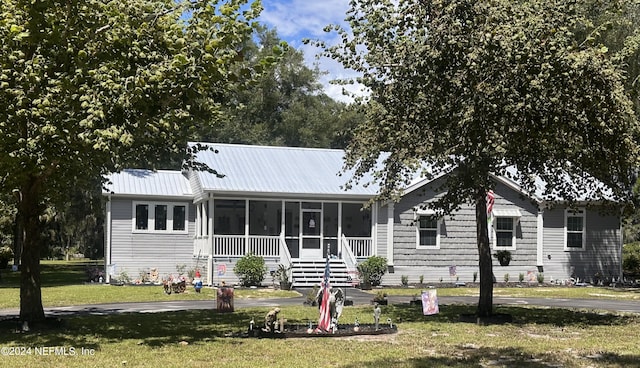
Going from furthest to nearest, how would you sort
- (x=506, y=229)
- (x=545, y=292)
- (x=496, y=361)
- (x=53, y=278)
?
(x=53, y=278) < (x=506, y=229) < (x=545, y=292) < (x=496, y=361)

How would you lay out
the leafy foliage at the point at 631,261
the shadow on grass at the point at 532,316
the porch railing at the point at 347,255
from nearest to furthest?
the shadow on grass at the point at 532,316 < the porch railing at the point at 347,255 < the leafy foliage at the point at 631,261

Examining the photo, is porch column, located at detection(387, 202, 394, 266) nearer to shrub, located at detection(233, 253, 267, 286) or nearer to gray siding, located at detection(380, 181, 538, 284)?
gray siding, located at detection(380, 181, 538, 284)

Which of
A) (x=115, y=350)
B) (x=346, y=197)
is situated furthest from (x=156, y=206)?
(x=115, y=350)

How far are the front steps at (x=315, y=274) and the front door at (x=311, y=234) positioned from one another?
3.37 feet

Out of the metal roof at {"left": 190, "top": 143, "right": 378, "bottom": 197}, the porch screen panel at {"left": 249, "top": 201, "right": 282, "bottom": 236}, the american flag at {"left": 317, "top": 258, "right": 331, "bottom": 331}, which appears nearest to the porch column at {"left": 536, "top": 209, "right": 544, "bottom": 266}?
the metal roof at {"left": 190, "top": 143, "right": 378, "bottom": 197}

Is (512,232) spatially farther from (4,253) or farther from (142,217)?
(4,253)

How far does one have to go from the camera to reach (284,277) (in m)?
26.4

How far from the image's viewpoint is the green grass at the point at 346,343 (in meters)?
10.9

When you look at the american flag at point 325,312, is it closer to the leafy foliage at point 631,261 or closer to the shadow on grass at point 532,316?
the shadow on grass at point 532,316

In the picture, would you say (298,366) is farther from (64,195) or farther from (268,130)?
(268,130)

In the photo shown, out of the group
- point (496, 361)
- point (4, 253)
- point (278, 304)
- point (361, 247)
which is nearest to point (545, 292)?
point (361, 247)

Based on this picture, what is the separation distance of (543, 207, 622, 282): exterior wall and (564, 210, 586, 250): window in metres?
0.18

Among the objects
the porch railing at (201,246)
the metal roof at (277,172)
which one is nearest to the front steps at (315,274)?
the metal roof at (277,172)

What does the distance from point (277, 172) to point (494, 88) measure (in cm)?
1728
